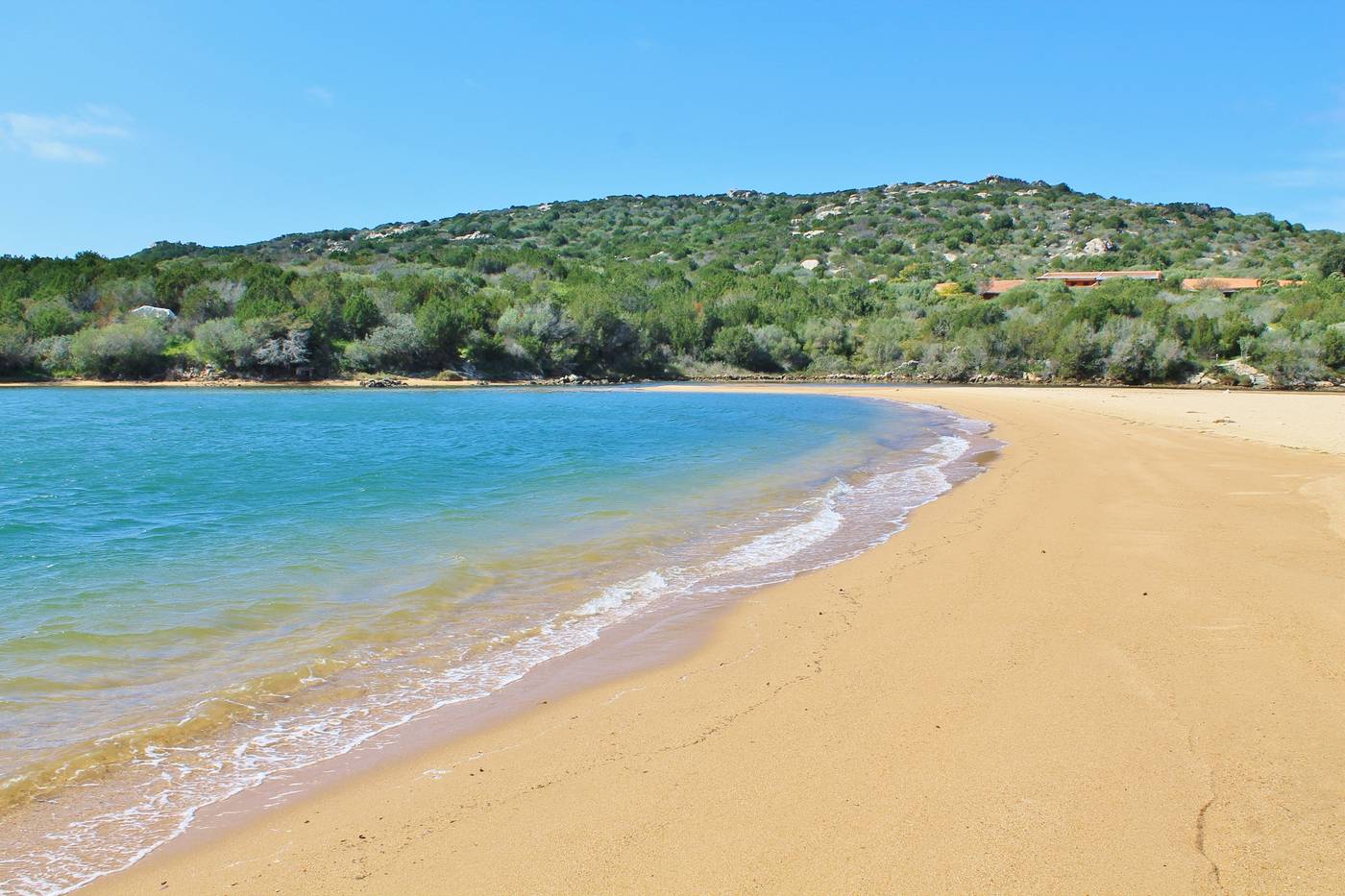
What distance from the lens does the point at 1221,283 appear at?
6850 cm

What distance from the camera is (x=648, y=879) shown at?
346 cm

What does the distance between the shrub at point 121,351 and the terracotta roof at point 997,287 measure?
210ft

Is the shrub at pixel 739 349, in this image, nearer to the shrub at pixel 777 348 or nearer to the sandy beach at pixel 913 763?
the shrub at pixel 777 348

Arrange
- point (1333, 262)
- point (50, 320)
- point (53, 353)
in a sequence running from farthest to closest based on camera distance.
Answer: point (1333, 262) → point (50, 320) → point (53, 353)

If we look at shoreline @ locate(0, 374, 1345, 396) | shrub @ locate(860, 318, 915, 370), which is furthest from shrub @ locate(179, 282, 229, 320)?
shrub @ locate(860, 318, 915, 370)

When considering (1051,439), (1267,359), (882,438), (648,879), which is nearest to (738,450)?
(882,438)

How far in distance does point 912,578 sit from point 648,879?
18.0ft

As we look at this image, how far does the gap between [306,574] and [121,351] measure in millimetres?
49541

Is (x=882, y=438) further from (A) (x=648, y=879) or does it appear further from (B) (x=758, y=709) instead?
(A) (x=648, y=879)

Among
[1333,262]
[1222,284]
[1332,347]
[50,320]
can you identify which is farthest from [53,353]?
[1333,262]

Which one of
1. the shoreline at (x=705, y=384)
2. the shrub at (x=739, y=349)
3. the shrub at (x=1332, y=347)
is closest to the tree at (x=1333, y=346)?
the shrub at (x=1332, y=347)

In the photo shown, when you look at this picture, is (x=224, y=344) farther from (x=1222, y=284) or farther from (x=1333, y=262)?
(x=1333, y=262)

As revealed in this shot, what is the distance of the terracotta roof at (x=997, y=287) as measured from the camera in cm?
7506

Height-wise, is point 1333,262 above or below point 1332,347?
above
